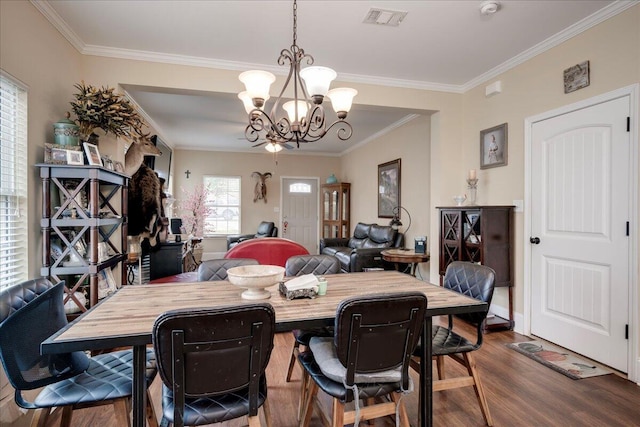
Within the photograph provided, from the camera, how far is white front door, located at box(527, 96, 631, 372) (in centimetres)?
246

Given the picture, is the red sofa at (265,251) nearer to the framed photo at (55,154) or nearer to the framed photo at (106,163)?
the framed photo at (106,163)

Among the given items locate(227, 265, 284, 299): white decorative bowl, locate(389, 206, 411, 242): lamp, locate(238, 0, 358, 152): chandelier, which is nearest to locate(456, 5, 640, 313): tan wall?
locate(389, 206, 411, 242): lamp

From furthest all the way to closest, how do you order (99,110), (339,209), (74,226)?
1. (339,209)
2. (99,110)
3. (74,226)

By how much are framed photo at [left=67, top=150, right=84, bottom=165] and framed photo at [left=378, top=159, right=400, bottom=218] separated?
452 cm

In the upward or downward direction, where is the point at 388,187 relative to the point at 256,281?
upward

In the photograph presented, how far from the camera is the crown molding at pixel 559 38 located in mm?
2416

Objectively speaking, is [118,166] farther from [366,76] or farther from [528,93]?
[528,93]

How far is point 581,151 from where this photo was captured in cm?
273

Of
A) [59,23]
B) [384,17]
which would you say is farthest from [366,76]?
[59,23]

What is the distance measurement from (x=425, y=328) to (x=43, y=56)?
3198mm

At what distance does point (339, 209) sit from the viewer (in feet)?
25.6

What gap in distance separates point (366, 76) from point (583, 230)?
8.50 feet

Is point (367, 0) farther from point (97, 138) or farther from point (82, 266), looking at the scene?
point (82, 266)

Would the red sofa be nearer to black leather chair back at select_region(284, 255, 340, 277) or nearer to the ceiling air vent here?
black leather chair back at select_region(284, 255, 340, 277)
